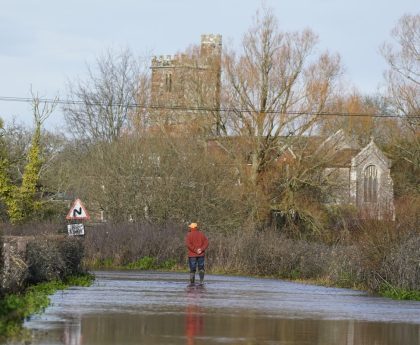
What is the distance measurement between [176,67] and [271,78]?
7.50 meters

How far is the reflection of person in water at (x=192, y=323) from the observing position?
54.0 feet

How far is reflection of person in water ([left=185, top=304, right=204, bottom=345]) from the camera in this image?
16.5 metres

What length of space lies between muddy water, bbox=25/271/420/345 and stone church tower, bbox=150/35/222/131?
35057 millimetres

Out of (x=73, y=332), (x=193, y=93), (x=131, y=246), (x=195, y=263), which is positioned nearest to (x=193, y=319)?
(x=73, y=332)

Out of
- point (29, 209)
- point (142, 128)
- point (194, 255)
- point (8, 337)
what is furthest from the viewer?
point (142, 128)

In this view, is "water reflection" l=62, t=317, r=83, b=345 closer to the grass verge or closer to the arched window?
the grass verge

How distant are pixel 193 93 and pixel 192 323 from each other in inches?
1868

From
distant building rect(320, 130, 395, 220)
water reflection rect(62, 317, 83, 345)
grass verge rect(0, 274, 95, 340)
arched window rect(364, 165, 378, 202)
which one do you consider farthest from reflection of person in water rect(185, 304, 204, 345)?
arched window rect(364, 165, 378, 202)

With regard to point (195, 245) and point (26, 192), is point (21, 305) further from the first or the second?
point (26, 192)

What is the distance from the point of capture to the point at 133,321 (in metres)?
18.6

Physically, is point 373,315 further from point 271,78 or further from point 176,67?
point 176,67

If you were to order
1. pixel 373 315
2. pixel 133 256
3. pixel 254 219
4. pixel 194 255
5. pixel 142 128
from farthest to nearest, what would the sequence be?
1. pixel 142 128
2. pixel 254 219
3. pixel 133 256
4. pixel 194 255
5. pixel 373 315

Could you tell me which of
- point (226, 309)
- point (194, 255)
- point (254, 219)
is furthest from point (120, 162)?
point (226, 309)

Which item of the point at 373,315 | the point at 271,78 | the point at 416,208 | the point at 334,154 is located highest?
the point at 271,78
